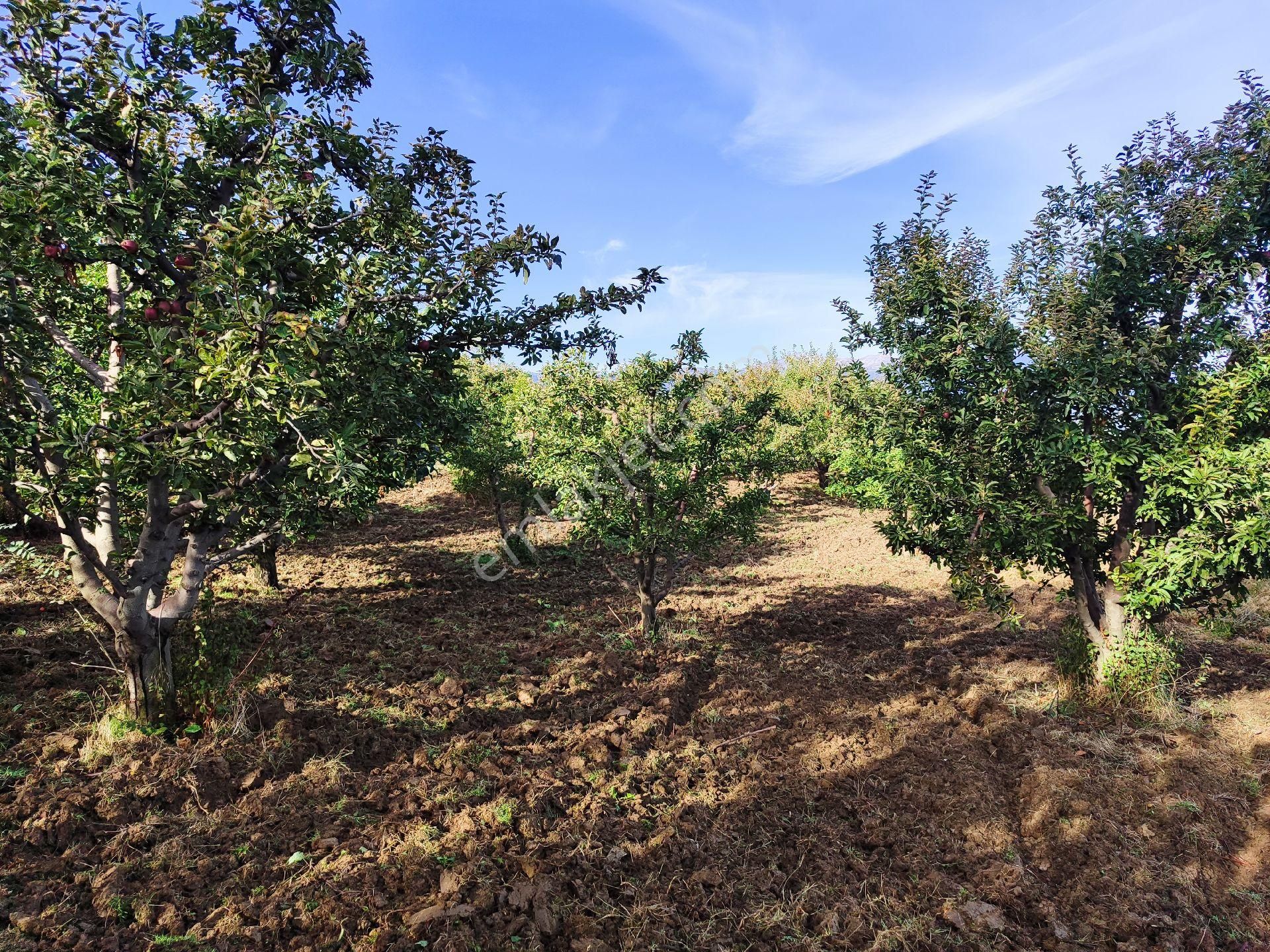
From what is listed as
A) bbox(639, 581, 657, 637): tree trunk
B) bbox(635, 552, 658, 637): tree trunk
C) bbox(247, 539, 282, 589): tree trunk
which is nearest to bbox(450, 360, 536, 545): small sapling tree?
bbox(635, 552, 658, 637): tree trunk

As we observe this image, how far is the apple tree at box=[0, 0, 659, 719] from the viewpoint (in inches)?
140

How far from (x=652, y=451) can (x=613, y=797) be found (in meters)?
4.10

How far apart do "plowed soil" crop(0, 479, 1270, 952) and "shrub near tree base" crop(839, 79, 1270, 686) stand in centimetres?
169

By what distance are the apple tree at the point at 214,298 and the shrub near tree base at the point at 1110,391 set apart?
3410mm

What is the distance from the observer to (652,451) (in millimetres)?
7816

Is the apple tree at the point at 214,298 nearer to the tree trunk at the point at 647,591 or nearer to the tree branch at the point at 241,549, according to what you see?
the tree branch at the point at 241,549

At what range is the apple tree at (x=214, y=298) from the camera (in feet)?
11.7

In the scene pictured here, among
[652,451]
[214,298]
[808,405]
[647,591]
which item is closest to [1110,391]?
[652,451]

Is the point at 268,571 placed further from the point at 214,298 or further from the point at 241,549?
the point at 214,298

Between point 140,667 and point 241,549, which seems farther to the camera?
point 241,549

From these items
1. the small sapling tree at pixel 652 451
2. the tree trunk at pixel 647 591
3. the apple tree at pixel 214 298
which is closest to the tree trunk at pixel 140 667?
the apple tree at pixel 214 298

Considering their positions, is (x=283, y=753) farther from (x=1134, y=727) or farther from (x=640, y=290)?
(x=1134, y=727)

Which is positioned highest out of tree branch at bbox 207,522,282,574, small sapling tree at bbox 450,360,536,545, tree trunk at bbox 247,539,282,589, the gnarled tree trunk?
small sapling tree at bbox 450,360,536,545

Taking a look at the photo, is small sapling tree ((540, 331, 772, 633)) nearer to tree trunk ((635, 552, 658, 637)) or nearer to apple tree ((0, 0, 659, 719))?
tree trunk ((635, 552, 658, 637))
